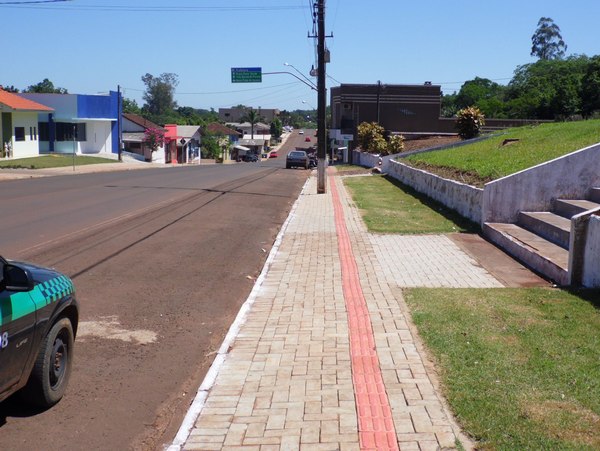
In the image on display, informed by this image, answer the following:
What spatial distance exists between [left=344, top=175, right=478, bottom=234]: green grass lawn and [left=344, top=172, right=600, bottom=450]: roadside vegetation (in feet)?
21.3

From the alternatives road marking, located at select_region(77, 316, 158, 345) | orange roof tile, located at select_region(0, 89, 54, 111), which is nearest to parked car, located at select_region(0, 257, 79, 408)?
road marking, located at select_region(77, 316, 158, 345)

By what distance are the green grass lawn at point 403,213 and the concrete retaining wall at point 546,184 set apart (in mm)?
1204

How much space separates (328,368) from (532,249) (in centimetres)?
616

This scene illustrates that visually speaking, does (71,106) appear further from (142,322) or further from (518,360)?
(518,360)

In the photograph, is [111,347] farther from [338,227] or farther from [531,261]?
[338,227]

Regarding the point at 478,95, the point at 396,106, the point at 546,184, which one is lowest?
the point at 546,184

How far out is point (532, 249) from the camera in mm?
11398

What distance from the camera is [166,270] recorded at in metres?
11.1

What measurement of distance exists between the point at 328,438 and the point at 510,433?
4.15 feet

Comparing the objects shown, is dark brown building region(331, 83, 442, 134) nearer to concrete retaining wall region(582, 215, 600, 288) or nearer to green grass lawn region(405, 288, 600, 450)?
concrete retaining wall region(582, 215, 600, 288)

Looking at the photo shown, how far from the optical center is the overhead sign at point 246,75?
35719 mm

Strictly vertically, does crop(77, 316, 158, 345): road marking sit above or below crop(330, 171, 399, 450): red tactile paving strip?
below

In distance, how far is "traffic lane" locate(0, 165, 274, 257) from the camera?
14.2 m

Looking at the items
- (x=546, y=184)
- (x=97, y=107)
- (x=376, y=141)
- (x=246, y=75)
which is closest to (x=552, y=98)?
(x=376, y=141)
